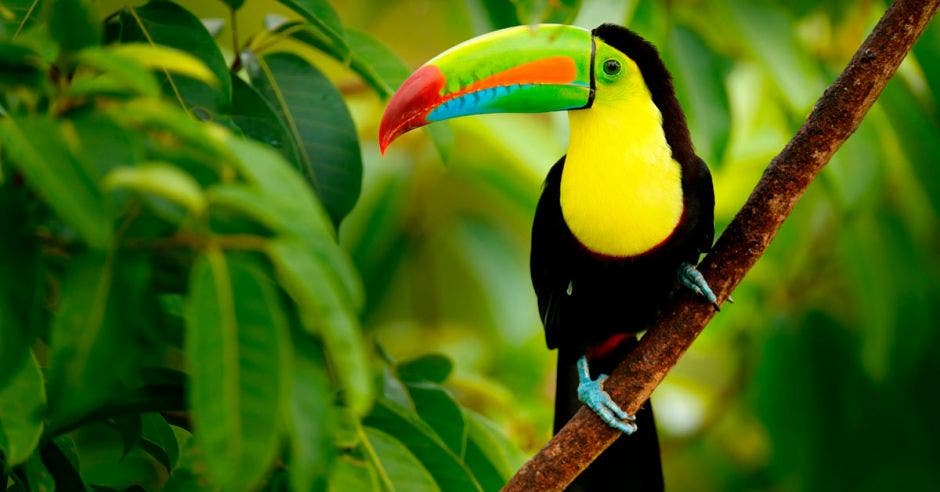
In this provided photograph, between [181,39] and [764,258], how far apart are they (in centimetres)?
293

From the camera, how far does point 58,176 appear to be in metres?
1.11

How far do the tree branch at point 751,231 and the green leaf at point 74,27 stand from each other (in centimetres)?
100

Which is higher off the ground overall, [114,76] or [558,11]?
[558,11]

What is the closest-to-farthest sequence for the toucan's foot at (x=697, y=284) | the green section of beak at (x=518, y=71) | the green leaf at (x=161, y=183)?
1. the green leaf at (x=161, y=183)
2. the toucan's foot at (x=697, y=284)
3. the green section of beak at (x=518, y=71)

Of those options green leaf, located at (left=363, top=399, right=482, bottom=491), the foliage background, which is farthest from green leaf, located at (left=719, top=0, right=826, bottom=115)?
green leaf, located at (left=363, top=399, right=482, bottom=491)

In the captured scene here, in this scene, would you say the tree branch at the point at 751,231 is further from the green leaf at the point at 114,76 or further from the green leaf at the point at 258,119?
the green leaf at the point at 114,76

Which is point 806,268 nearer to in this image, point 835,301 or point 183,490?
point 835,301

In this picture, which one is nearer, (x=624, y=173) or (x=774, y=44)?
(x=624, y=173)

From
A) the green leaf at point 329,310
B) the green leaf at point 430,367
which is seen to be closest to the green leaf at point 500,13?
the green leaf at point 430,367

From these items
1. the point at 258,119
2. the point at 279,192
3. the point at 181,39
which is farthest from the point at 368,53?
the point at 279,192

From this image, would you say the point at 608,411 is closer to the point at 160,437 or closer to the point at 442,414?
the point at 442,414

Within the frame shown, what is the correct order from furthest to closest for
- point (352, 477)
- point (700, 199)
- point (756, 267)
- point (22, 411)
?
point (756, 267), point (700, 199), point (352, 477), point (22, 411)

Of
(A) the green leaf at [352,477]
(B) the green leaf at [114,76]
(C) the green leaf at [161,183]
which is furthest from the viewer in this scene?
(A) the green leaf at [352,477]

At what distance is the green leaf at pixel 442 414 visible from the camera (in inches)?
78.7
